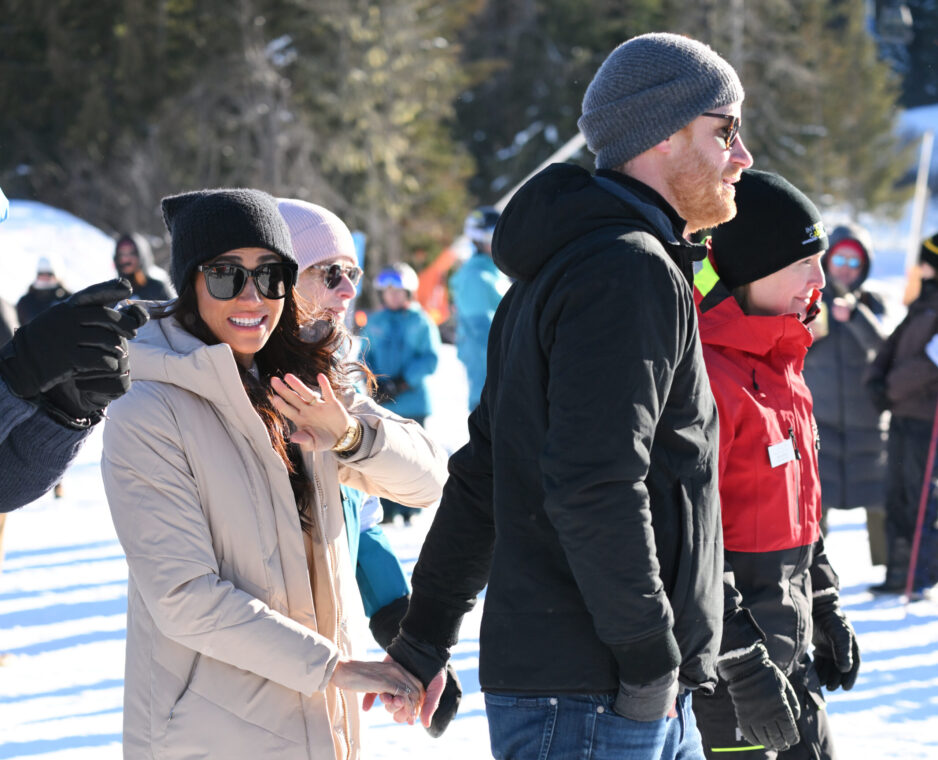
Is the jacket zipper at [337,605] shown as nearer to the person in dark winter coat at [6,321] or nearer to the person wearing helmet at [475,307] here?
the person in dark winter coat at [6,321]

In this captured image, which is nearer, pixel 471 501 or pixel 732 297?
pixel 471 501

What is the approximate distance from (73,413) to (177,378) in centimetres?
47

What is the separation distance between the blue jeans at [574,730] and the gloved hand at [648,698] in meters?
0.04

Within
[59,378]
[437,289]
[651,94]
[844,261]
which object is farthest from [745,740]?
[437,289]

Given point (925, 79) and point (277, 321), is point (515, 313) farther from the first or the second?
point (925, 79)

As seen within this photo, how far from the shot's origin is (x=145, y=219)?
33750 millimetres

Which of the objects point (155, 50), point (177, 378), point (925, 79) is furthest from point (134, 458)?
point (925, 79)

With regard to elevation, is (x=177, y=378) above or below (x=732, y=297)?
above

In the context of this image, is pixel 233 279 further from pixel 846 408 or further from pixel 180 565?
pixel 846 408

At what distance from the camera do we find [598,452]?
76.2 inches

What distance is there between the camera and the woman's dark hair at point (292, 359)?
2.46 metres

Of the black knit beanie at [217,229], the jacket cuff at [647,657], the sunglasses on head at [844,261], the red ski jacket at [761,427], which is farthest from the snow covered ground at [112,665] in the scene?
the jacket cuff at [647,657]

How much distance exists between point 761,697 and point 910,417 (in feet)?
15.5

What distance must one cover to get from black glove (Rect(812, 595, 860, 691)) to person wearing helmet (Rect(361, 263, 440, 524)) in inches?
235
